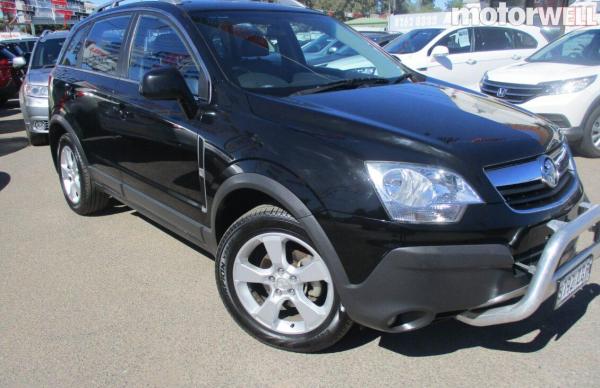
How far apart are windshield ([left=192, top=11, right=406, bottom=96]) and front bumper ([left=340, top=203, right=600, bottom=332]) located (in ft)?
4.14

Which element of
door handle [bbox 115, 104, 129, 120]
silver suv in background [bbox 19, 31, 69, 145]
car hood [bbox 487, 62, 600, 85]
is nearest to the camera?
door handle [bbox 115, 104, 129, 120]

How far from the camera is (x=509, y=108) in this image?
3.31m

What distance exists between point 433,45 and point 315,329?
310 inches

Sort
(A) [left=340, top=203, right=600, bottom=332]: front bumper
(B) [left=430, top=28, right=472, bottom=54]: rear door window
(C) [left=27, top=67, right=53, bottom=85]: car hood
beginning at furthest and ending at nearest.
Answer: (B) [left=430, top=28, right=472, bottom=54]: rear door window → (C) [left=27, top=67, right=53, bottom=85]: car hood → (A) [left=340, top=203, right=600, bottom=332]: front bumper

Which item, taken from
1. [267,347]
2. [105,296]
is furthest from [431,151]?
[105,296]

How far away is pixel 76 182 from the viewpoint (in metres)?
5.11

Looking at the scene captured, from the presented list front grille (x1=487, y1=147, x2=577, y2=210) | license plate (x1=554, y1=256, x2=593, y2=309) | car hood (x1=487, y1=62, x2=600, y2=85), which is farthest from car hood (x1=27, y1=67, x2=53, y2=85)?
license plate (x1=554, y1=256, x2=593, y2=309)

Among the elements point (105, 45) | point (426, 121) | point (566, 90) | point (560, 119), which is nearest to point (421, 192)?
point (426, 121)

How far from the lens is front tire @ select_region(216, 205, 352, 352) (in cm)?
267

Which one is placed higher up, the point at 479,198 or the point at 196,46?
the point at 196,46

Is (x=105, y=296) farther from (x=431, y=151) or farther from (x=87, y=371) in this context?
(x=431, y=151)

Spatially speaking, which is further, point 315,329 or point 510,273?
point 315,329

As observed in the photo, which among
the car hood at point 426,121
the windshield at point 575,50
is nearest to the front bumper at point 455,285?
the car hood at point 426,121

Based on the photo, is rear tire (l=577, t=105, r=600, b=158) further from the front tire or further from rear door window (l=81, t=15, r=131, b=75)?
rear door window (l=81, t=15, r=131, b=75)
